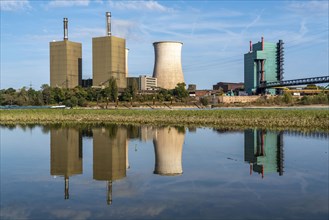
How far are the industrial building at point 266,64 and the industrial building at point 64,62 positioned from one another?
5487 cm

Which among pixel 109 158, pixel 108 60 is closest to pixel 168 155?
pixel 109 158

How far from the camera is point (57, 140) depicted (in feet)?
75.2

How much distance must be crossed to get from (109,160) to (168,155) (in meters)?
2.81

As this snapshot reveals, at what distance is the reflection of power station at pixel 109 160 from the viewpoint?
482 inches

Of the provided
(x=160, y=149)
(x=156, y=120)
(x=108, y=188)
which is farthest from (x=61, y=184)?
(x=156, y=120)

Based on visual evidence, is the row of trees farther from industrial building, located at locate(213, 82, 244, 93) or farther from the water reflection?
the water reflection

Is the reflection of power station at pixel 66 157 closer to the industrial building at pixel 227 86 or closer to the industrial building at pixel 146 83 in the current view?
the industrial building at pixel 146 83

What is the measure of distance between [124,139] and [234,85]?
138 m

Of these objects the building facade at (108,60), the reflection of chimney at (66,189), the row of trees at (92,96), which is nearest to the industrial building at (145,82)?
the building facade at (108,60)

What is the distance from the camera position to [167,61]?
8969 cm

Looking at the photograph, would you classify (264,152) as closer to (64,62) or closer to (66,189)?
(66,189)

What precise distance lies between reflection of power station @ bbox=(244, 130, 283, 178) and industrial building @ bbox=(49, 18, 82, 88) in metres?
101

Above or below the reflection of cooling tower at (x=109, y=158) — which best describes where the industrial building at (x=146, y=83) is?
above

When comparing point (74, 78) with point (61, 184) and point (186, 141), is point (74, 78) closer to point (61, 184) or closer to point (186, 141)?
point (186, 141)
